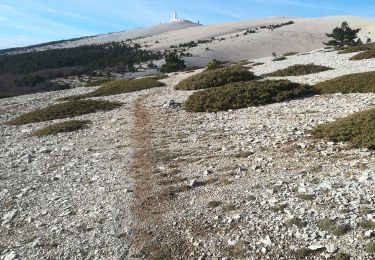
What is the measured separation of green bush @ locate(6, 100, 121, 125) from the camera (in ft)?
87.7

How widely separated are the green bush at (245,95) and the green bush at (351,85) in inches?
31.5

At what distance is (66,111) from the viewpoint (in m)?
27.5

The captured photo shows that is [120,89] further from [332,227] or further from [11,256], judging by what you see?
[332,227]

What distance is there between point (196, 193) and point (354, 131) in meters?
5.87

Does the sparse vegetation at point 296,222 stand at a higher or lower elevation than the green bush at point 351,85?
lower

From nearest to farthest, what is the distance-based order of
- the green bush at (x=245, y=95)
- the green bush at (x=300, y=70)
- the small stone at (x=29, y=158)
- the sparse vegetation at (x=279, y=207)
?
the sparse vegetation at (x=279, y=207) < the small stone at (x=29, y=158) < the green bush at (x=245, y=95) < the green bush at (x=300, y=70)

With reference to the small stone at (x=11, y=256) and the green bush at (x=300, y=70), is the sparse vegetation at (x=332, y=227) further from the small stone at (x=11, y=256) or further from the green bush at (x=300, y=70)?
the green bush at (x=300, y=70)

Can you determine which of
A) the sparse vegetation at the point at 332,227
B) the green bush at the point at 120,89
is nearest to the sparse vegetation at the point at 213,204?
the sparse vegetation at the point at 332,227

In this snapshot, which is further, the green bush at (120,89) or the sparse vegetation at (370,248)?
the green bush at (120,89)

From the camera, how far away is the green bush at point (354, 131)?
532 inches

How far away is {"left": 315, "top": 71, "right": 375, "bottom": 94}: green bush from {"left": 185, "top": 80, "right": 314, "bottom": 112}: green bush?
2.63 feet

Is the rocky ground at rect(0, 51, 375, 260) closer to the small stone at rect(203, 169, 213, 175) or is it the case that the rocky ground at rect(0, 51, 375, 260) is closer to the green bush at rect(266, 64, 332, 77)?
the small stone at rect(203, 169, 213, 175)

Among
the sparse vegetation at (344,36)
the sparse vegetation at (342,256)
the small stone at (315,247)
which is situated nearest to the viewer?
the sparse vegetation at (342,256)

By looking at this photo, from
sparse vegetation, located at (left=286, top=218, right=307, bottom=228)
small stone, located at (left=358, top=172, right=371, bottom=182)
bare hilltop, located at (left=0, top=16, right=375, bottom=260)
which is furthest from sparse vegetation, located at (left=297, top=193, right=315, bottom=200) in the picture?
small stone, located at (left=358, top=172, right=371, bottom=182)
